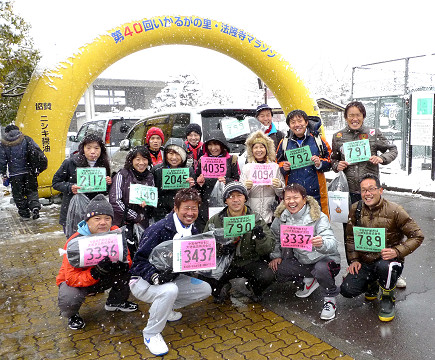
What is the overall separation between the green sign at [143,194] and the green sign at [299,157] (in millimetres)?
1557

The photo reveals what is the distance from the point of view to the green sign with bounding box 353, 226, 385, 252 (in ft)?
11.5

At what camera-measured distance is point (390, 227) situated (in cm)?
363

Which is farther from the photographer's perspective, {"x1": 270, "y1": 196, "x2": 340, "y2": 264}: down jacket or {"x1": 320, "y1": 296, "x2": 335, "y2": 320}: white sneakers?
{"x1": 270, "y1": 196, "x2": 340, "y2": 264}: down jacket

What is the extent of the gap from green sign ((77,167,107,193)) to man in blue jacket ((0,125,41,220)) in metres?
4.12

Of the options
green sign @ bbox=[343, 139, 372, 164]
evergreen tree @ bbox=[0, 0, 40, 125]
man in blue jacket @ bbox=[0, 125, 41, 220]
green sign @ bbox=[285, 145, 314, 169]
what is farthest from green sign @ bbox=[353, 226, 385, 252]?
evergreen tree @ bbox=[0, 0, 40, 125]

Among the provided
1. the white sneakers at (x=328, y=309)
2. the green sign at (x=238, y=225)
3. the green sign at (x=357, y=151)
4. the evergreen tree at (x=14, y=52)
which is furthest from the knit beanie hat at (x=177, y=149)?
the evergreen tree at (x=14, y=52)

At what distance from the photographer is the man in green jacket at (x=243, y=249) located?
3.75 meters

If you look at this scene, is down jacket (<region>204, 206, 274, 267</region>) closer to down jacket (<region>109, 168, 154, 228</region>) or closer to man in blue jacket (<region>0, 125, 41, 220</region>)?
down jacket (<region>109, 168, 154, 228</region>)

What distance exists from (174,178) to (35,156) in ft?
14.7

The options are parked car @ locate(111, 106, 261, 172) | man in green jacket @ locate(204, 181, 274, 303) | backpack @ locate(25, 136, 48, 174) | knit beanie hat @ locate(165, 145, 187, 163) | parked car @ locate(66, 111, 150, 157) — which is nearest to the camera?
man in green jacket @ locate(204, 181, 274, 303)

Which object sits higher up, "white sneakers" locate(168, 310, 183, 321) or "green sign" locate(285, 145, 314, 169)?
"green sign" locate(285, 145, 314, 169)

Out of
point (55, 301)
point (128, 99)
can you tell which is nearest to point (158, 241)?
point (55, 301)

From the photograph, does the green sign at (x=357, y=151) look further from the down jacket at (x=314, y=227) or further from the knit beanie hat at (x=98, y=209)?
the knit beanie hat at (x=98, y=209)

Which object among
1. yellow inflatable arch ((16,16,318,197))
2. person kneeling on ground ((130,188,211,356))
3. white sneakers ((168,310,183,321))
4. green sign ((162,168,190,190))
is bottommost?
white sneakers ((168,310,183,321))
